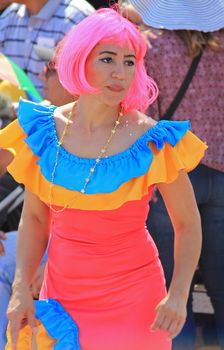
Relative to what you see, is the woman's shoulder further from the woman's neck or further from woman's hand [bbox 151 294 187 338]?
woman's hand [bbox 151 294 187 338]

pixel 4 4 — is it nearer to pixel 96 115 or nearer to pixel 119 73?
pixel 96 115

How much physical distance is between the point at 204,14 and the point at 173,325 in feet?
5.50

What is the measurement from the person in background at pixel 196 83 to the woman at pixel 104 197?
0.87 metres

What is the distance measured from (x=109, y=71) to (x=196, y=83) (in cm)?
112

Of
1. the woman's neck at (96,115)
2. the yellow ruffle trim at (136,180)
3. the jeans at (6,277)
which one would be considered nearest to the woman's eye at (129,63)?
the woman's neck at (96,115)

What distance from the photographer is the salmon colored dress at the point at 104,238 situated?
285cm

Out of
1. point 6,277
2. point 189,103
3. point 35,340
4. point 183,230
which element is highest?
point 183,230

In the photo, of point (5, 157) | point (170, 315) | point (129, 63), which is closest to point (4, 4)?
point (5, 157)

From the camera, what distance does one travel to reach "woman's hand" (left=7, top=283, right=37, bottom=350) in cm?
285

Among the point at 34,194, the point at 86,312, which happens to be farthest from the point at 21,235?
the point at 86,312

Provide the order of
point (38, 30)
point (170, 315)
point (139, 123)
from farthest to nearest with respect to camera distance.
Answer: point (38, 30) → point (139, 123) → point (170, 315)

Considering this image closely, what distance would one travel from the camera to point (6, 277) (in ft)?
13.0

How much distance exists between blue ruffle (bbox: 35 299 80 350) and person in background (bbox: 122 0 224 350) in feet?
3.77

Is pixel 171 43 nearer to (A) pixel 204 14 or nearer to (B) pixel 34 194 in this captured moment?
(A) pixel 204 14
